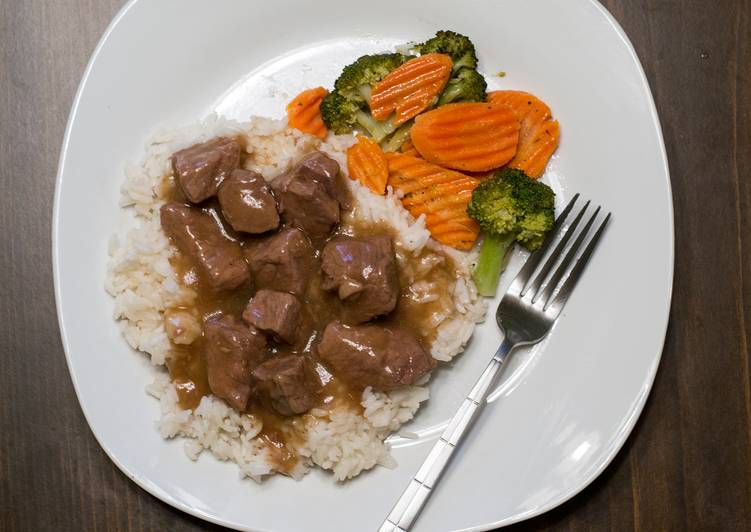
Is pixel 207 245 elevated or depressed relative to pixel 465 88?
depressed

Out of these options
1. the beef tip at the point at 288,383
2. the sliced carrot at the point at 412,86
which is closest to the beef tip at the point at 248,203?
the beef tip at the point at 288,383

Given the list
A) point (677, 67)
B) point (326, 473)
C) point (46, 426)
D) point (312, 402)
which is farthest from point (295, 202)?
point (677, 67)

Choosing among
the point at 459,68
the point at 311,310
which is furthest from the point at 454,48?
the point at 311,310

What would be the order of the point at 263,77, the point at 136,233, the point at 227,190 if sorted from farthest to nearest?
the point at 263,77 < the point at 136,233 < the point at 227,190

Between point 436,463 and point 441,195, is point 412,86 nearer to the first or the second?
point 441,195

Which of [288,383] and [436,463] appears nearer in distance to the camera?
[288,383]

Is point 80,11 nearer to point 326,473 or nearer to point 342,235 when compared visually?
point 342,235

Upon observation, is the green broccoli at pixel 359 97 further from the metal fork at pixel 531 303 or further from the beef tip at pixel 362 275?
the metal fork at pixel 531 303
